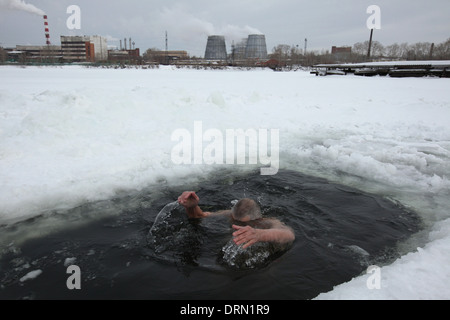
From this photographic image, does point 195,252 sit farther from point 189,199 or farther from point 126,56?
point 126,56

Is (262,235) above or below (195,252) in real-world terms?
above

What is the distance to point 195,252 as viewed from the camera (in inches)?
118

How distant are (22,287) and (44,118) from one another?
15.5ft

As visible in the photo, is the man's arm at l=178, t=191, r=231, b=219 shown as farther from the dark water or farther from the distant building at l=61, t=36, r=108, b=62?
the distant building at l=61, t=36, r=108, b=62

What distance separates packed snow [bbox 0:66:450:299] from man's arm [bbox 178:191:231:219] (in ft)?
3.53

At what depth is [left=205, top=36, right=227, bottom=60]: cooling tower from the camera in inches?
4037

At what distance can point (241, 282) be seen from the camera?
2555 mm

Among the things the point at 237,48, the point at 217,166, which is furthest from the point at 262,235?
the point at 237,48

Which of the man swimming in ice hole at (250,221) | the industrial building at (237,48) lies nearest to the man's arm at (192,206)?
the man swimming in ice hole at (250,221)

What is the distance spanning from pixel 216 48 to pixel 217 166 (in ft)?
345

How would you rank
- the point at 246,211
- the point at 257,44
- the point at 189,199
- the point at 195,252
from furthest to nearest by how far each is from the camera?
1. the point at 257,44
2. the point at 189,199
3. the point at 246,211
4. the point at 195,252

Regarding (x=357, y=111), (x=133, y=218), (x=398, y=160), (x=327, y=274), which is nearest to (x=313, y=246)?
(x=327, y=274)

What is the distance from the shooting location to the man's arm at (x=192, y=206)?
352cm

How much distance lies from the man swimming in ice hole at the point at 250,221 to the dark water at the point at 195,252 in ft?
0.43
